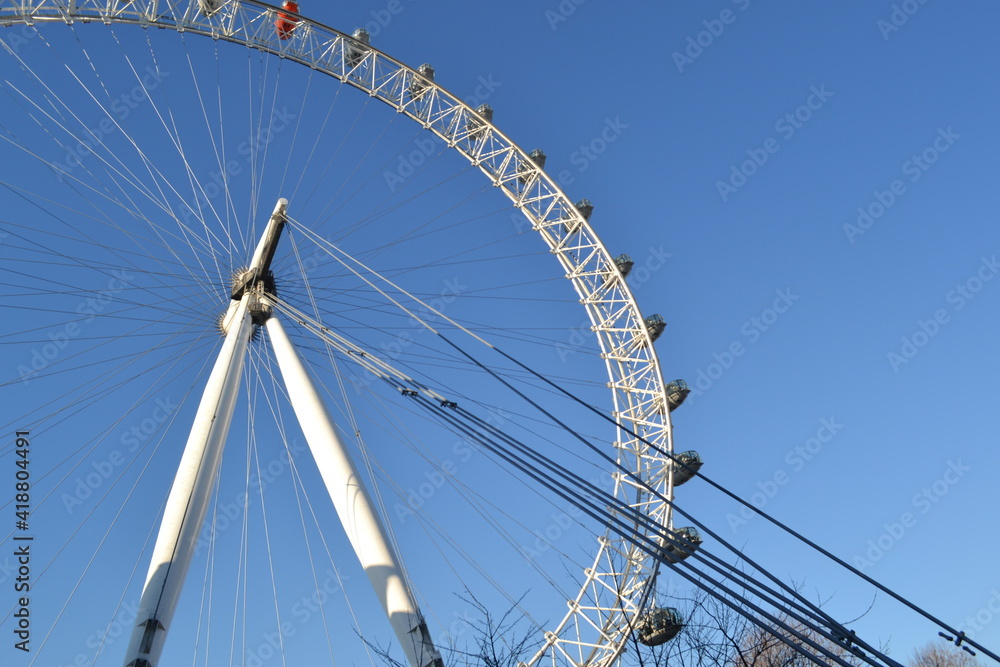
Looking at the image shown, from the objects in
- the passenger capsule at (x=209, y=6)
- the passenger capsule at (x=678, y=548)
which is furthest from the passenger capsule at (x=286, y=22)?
the passenger capsule at (x=678, y=548)

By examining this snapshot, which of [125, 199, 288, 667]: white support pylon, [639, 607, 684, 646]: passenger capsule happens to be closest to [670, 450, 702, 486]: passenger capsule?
[639, 607, 684, 646]: passenger capsule

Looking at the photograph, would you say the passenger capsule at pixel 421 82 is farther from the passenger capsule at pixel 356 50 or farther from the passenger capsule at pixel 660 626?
the passenger capsule at pixel 660 626

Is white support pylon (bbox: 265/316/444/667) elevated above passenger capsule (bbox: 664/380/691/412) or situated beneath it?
situated beneath

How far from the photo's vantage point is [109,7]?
20.4m

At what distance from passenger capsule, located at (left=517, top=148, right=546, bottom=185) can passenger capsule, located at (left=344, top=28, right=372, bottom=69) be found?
5.42 metres

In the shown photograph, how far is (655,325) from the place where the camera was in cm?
2620

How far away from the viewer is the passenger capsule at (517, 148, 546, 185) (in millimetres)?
27109

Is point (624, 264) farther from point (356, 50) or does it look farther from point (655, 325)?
point (356, 50)

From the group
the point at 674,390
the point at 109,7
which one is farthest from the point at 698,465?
the point at 109,7

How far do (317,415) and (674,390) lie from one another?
1218cm

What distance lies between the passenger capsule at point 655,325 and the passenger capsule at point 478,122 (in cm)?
717

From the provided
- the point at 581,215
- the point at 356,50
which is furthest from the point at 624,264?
the point at 356,50

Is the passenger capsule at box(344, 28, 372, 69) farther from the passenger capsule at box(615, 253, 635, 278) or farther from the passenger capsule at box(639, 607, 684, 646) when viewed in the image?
the passenger capsule at box(639, 607, 684, 646)

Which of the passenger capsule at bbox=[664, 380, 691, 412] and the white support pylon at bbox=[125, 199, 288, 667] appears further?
the passenger capsule at bbox=[664, 380, 691, 412]
